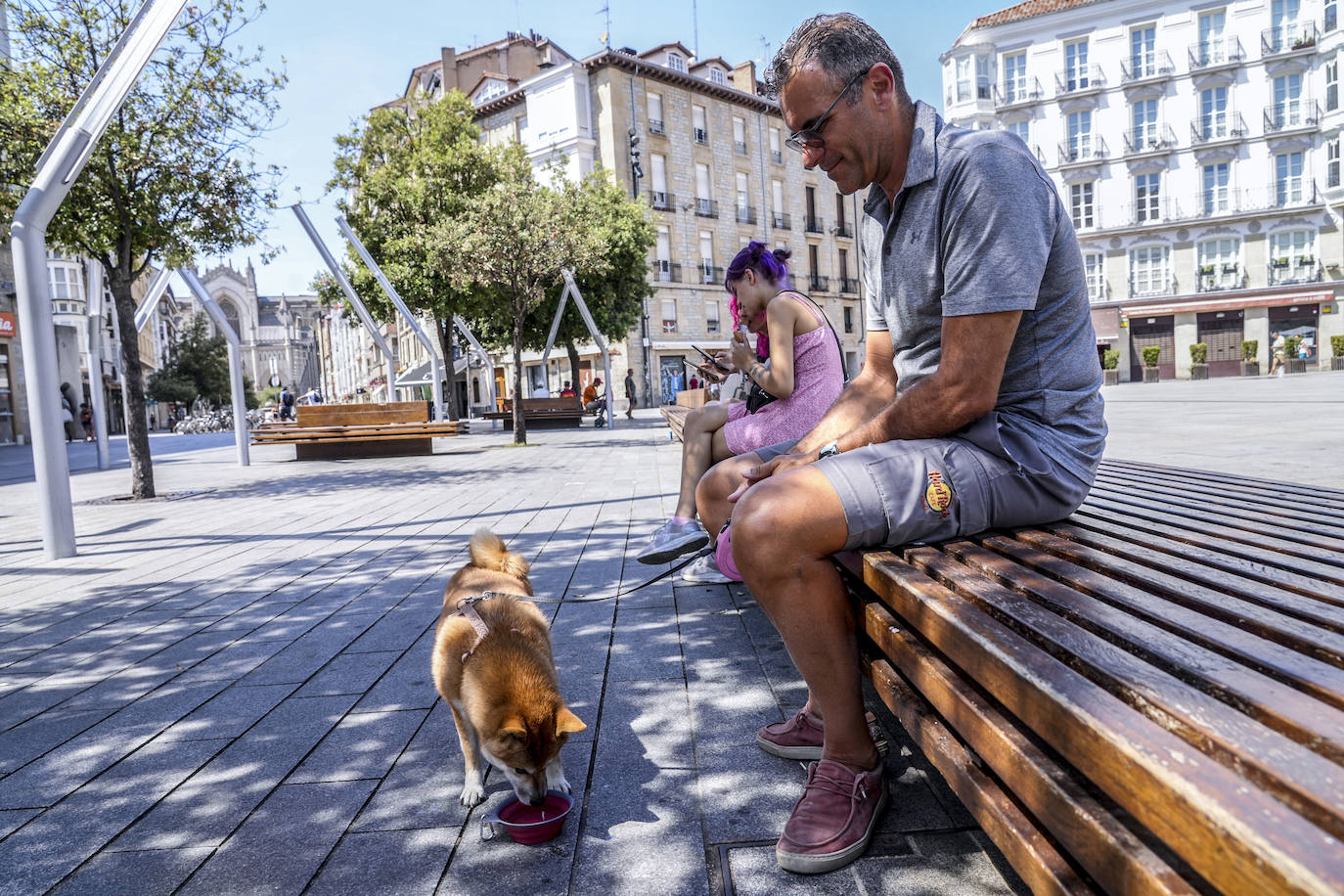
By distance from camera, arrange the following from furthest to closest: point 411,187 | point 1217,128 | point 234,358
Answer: point 1217,128, point 411,187, point 234,358

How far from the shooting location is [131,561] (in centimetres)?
621

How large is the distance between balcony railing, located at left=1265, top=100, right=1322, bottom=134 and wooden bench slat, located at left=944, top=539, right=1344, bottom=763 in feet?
170

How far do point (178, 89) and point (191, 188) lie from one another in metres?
1.07

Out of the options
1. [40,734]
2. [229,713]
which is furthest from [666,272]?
[40,734]

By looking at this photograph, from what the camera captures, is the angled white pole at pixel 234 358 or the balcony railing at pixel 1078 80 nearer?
the angled white pole at pixel 234 358

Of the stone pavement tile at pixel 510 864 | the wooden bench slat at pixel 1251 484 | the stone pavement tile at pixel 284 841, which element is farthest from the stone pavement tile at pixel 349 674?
the wooden bench slat at pixel 1251 484

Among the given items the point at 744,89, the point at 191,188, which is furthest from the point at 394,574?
the point at 744,89

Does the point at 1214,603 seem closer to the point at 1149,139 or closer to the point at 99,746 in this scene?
the point at 99,746

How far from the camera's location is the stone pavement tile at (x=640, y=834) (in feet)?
6.33

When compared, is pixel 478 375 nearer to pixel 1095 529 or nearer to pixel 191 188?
pixel 191 188

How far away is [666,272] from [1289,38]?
1247 inches

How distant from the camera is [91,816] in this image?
2359 mm

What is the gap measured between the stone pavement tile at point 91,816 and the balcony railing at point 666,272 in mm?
42372

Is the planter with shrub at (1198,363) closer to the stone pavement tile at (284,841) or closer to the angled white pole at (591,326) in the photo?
the angled white pole at (591,326)
